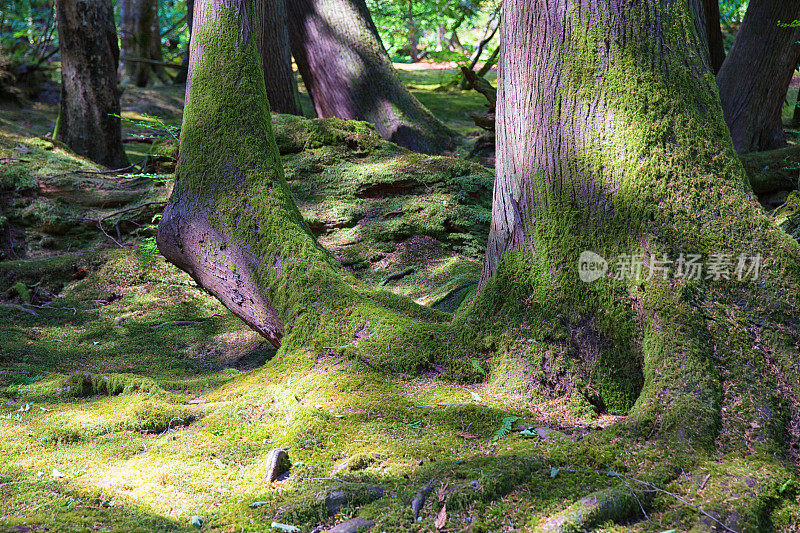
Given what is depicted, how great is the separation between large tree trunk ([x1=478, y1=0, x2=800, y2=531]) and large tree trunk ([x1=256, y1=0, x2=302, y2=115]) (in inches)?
211

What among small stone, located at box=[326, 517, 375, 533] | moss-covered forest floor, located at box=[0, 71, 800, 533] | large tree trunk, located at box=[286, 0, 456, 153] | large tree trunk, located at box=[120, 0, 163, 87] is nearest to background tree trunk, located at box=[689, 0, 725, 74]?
large tree trunk, located at box=[286, 0, 456, 153]

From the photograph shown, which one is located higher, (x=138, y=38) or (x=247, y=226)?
(x=138, y=38)

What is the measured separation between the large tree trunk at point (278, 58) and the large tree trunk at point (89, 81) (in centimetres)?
235

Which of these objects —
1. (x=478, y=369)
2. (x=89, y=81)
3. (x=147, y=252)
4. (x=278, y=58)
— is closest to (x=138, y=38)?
(x=89, y=81)

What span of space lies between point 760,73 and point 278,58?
632cm

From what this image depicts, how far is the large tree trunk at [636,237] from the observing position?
2564mm


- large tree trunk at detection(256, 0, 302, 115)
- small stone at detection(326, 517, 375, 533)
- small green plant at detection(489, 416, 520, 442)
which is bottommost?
small stone at detection(326, 517, 375, 533)

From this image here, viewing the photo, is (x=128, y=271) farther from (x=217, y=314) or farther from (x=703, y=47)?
(x=703, y=47)

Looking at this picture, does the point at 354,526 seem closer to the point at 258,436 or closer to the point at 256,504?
the point at 256,504

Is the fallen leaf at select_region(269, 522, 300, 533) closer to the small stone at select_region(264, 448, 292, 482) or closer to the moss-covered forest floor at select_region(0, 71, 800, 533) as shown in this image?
the moss-covered forest floor at select_region(0, 71, 800, 533)

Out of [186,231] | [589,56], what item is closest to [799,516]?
[589,56]

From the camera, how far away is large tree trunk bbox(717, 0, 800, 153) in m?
7.64

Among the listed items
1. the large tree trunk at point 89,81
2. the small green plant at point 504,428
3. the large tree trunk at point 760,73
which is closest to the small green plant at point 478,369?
the small green plant at point 504,428

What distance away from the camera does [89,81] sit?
27.7 feet
